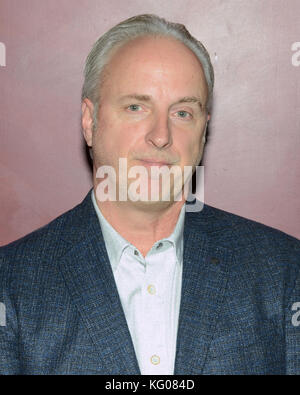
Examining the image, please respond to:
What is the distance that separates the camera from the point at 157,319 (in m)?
1.36

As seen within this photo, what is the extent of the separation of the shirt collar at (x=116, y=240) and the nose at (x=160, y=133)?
231 millimetres

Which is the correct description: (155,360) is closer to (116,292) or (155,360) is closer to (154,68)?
(116,292)

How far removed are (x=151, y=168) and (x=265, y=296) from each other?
1.28 ft

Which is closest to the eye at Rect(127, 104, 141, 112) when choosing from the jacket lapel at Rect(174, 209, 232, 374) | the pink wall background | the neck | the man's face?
the man's face

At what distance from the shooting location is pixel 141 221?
4.68ft

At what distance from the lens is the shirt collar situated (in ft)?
4.62

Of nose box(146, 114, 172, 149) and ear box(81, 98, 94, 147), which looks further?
ear box(81, 98, 94, 147)

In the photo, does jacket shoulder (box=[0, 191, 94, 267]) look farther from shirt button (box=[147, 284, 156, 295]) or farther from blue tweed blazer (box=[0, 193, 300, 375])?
shirt button (box=[147, 284, 156, 295])

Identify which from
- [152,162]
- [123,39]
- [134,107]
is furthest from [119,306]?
[123,39]

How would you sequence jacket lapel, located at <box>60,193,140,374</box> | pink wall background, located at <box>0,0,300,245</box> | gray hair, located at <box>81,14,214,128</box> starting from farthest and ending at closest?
pink wall background, located at <box>0,0,300,245</box>
gray hair, located at <box>81,14,214,128</box>
jacket lapel, located at <box>60,193,140,374</box>

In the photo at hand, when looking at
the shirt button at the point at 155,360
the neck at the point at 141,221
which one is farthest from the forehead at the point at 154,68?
the shirt button at the point at 155,360

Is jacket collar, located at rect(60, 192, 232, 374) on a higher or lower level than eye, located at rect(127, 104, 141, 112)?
lower

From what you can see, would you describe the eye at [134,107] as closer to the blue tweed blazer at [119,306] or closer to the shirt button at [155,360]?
the blue tweed blazer at [119,306]

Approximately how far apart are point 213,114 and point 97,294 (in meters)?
0.77
